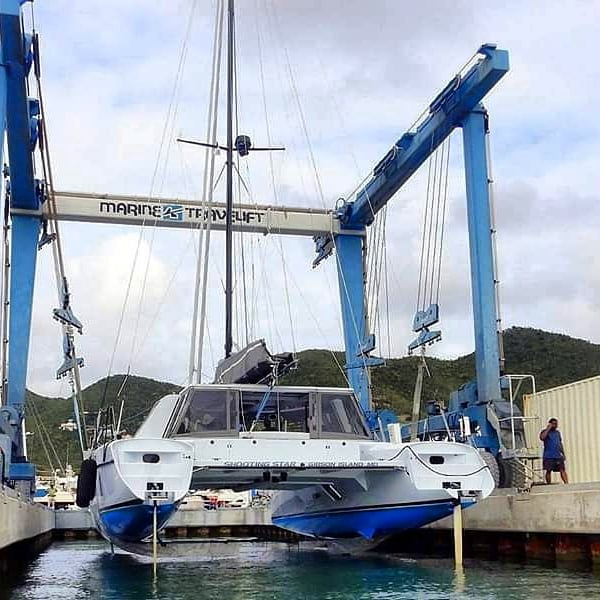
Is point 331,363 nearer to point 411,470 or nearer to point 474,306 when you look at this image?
point 474,306

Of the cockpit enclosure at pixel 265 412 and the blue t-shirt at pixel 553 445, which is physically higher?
the cockpit enclosure at pixel 265 412

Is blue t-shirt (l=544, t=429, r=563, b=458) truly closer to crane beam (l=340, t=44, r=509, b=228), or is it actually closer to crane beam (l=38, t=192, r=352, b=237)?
crane beam (l=340, t=44, r=509, b=228)

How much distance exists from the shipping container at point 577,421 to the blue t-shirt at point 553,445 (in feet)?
2.48

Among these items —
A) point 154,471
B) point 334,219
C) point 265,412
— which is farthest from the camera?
point 334,219

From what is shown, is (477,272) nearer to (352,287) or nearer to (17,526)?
(352,287)

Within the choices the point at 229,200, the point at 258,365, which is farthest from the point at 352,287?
the point at 258,365

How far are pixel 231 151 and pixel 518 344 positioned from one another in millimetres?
67111

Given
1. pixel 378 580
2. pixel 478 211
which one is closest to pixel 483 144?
pixel 478 211

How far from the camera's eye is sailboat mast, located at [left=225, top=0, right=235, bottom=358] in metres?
14.1

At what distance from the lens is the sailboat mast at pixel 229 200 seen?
14.1 m

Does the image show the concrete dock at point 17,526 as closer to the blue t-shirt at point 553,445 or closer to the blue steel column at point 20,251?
the blue steel column at point 20,251

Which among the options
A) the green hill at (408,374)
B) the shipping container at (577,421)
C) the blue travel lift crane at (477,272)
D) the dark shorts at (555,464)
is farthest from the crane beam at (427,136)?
the green hill at (408,374)

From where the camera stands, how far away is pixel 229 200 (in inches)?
585

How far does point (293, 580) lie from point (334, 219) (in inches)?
537
